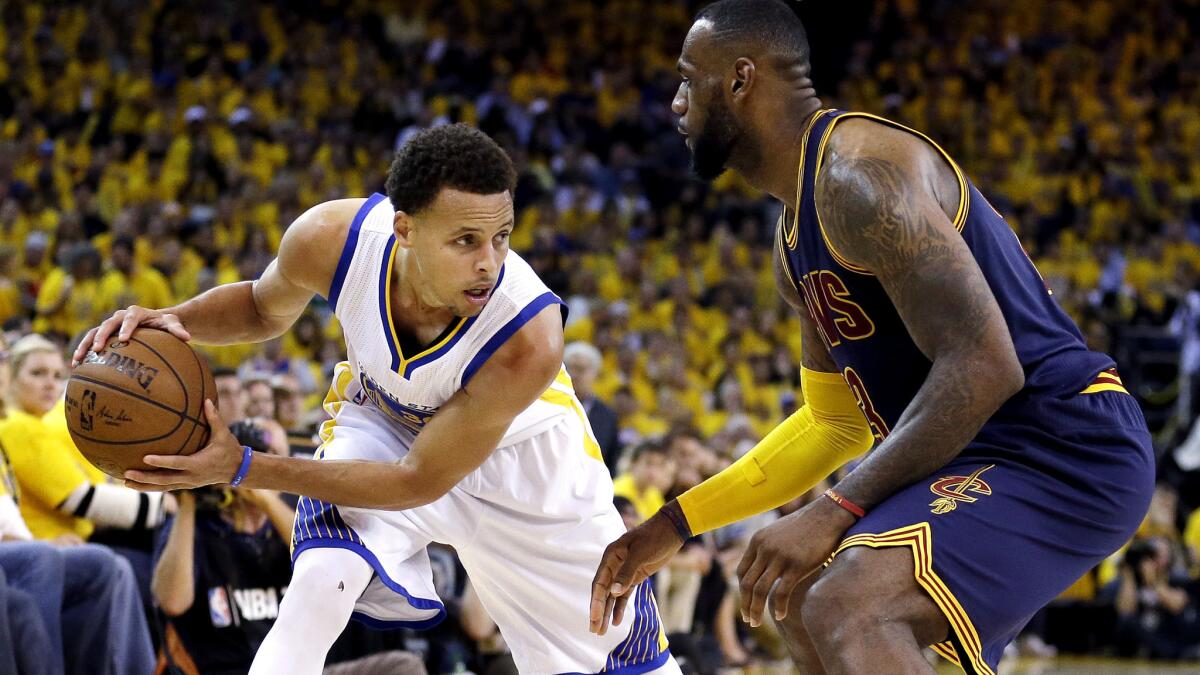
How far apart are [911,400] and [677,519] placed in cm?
64

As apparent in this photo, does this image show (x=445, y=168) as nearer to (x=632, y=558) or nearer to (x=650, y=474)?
(x=632, y=558)

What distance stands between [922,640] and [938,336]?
57cm

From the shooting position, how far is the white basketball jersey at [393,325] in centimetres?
349

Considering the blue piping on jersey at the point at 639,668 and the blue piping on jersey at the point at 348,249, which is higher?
the blue piping on jersey at the point at 348,249

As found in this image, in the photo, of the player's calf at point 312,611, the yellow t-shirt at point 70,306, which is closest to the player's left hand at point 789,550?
the player's calf at point 312,611

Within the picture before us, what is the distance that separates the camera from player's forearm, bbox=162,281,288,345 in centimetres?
379

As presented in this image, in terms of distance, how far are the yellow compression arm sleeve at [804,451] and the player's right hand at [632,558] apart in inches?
11.8

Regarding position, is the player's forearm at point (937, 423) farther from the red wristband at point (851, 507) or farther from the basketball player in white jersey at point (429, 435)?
the basketball player in white jersey at point (429, 435)

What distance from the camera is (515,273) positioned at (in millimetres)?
3604

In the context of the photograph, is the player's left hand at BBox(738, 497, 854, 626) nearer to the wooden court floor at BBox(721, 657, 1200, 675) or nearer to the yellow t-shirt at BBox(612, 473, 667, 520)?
the yellow t-shirt at BBox(612, 473, 667, 520)

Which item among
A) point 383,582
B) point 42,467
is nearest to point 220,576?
point 42,467

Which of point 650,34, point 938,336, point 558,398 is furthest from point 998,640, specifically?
point 650,34

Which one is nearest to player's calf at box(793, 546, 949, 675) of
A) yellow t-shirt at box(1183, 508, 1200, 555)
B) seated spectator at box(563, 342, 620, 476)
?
seated spectator at box(563, 342, 620, 476)

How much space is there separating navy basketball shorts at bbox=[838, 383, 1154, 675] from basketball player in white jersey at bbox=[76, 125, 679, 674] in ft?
3.89
